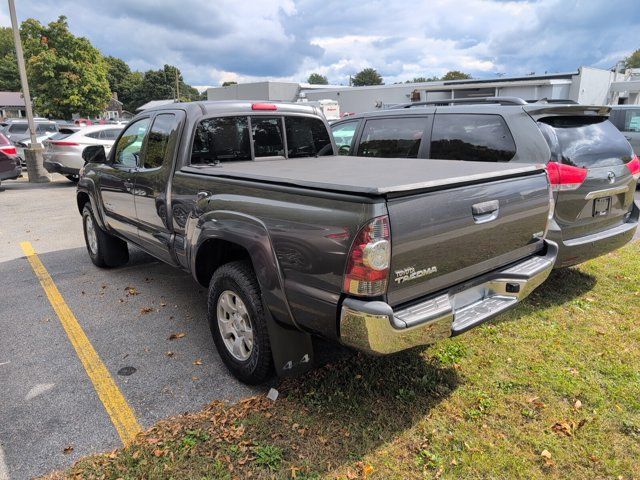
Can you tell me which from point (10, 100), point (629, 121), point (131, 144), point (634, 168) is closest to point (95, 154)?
point (131, 144)

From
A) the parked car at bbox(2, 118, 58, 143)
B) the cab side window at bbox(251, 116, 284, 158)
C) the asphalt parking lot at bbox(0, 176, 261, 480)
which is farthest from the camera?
the parked car at bbox(2, 118, 58, 143)

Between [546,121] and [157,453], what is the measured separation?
405 centimetres

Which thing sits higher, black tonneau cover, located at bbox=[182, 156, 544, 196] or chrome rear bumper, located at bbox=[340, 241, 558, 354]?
black tonneau cover, located at bbox=[182, 156, 544, 196]

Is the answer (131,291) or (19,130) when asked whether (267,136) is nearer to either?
(131,291)

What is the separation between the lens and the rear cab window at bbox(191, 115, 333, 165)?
13.1 ft

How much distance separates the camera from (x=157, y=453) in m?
2.61

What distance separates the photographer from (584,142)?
4.22 metres

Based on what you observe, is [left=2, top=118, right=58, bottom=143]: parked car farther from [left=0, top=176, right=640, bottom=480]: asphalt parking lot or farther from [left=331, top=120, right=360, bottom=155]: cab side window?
[left=331, top=120, right=360, bottom=155]: cab side window

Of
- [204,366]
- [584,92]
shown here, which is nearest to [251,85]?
[584,92]

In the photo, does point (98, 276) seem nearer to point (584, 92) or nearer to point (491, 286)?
point (491, 286)

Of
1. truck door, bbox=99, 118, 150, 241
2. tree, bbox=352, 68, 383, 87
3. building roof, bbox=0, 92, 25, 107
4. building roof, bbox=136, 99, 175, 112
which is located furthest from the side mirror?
tree, bbox=352, 68, 383, 87

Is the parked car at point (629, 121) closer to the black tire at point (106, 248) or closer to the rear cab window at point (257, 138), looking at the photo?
the rear cab window at point (257, 138)

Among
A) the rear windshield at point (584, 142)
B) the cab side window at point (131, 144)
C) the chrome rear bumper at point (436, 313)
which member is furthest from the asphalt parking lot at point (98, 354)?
the rear windshield at point (584, 142)

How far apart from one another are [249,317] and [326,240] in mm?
967
